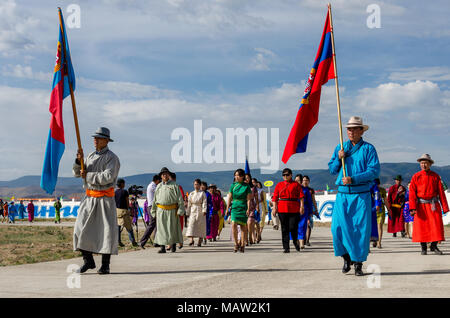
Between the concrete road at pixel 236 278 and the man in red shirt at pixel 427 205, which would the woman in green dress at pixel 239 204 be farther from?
the man in red shirt at pixel 427 205

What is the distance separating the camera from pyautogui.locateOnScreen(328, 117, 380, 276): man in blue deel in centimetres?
902

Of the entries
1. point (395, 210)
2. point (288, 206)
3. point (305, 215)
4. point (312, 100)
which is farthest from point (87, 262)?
point (395, 210)

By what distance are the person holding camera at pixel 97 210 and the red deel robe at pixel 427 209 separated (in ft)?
21.8

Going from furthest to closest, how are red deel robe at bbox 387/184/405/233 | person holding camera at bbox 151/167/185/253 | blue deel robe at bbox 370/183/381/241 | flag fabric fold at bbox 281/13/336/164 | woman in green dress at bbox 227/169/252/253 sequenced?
red deel robe at bbox 387/184/405/233, blue deel robe at bbox 370/183/381/241, woman in green dress at bbox 227/169/252/253, person holding camera at bbox 151/167/185/253, flag fabric fold at bbox 281/13/336/164

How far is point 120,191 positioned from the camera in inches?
685

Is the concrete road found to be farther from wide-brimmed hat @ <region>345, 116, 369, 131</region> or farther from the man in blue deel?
wide-brimmed hat @ <region>345, 116, 369, 131</region>

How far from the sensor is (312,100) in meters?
10.3

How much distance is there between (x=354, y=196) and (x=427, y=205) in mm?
4911

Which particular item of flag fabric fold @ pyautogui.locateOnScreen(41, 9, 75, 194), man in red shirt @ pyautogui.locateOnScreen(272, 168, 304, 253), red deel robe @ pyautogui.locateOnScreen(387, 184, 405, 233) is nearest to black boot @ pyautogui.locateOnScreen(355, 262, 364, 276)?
flag fabric fold @ pyautogui.locateOnScreen(41, 9, 75, 194)

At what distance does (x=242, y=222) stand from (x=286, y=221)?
98 centimetres

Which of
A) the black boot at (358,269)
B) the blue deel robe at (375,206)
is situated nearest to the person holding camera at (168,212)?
the blue deel robe at (375,206)

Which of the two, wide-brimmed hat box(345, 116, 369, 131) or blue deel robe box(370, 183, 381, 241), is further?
blue deel robe box(370, 183, 381, 241)
